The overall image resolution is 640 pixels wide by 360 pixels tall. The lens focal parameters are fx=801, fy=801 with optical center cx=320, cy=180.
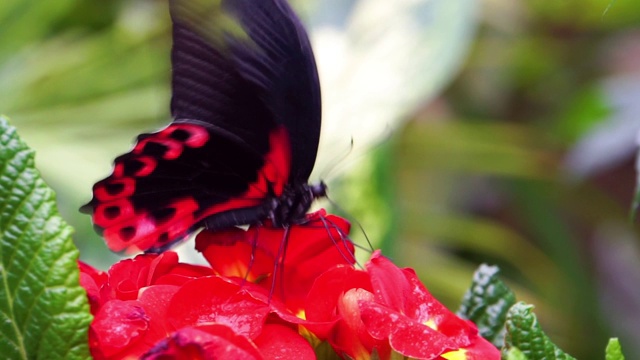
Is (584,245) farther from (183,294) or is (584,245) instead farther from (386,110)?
(183,294)

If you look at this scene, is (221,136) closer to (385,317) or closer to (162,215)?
(162,215)

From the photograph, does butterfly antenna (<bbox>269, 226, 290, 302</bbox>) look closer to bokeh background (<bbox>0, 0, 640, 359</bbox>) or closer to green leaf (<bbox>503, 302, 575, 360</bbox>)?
green leaf (<bbox>503, 302, 575, 360</bbox>)

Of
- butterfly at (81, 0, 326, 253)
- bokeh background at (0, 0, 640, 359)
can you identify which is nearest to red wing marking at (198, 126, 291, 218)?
butterfly at (81, 0, 326, 253)

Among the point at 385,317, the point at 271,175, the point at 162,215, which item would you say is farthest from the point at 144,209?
the point at 385,317

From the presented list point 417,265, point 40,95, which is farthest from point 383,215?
point 40,95

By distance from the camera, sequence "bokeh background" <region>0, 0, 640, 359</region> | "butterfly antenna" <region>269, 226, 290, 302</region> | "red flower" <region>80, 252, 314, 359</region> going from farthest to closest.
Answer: "bokeh background" <region>0, 0, 640, 359</region> → "butterfly antenna" <region>269, 226, 290, 302</region> → "red flower" <region>80, 252, 314, 359</region>

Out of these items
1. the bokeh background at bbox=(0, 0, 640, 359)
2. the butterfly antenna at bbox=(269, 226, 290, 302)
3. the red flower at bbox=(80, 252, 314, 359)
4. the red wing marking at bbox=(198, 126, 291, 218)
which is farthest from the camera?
the bokeh background at bbox=(0, 0, 640, 359)

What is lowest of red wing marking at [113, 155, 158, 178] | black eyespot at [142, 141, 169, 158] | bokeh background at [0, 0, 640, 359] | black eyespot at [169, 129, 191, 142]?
bokeh background at [0, 0, 640, 359]
